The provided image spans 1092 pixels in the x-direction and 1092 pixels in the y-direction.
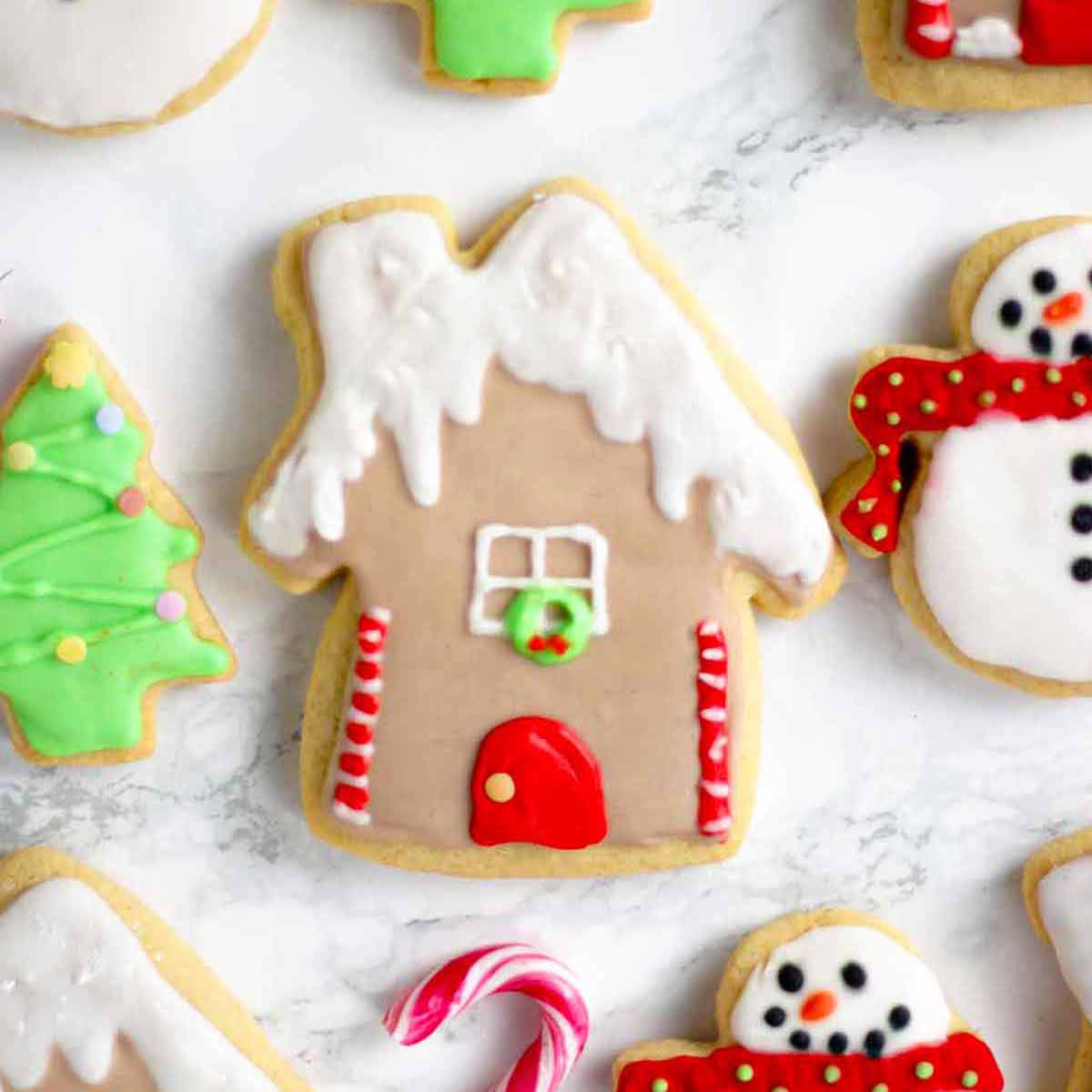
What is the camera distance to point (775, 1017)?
1.63m

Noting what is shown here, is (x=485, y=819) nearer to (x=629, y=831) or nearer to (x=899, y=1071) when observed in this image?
(x=629, y=831)

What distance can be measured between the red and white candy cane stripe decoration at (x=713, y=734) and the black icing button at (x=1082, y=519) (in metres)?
0.34

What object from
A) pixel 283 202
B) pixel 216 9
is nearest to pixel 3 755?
pixel 283 202

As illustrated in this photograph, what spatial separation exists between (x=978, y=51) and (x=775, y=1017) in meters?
0.92

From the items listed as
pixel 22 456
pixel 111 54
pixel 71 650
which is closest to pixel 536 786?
pixel 71 650

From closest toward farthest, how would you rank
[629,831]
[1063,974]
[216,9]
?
[216,9] < [629,831] < [1063,974]

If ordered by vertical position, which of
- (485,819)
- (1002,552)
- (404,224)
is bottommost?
(485,819)

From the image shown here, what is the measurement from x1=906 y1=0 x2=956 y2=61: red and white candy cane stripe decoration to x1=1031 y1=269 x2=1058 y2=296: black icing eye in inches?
8.5

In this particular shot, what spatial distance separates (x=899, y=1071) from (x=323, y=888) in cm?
59

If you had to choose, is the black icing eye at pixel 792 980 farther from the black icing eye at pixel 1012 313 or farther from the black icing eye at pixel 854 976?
the black icing eye at pixel 1012 313

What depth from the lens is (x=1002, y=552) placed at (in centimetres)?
155

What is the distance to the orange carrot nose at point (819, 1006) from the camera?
1.62m

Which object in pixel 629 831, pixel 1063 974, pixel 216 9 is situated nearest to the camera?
pixel 216 9

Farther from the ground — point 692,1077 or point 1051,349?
point 1051,349
